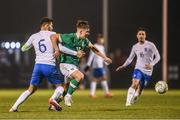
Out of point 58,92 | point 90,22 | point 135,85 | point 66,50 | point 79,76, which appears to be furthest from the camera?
point 90,22

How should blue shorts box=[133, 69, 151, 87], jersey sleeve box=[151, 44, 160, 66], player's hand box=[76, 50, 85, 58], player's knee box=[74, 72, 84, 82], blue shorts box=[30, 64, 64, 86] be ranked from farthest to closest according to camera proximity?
jersey sleeve box=[151, 44, 160, 66] → blue shorts box=[133, 69, 151, 87] → player's knee box=[74, 72, 84, 82] → player's hand box=[76, 50, 85, 58] → blue shorts box=[30, 64, 64, 86]

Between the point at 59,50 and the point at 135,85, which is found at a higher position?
the point at 59,50

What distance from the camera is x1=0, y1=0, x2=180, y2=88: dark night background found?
41281 mm

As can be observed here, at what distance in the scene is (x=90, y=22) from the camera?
43.1m

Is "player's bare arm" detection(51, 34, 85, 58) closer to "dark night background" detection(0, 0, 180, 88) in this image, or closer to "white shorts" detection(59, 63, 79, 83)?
"white shorts" detection(59, 63, 79, 83)

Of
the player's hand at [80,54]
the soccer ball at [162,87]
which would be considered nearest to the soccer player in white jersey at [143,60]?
the soccer ball at [162,87]

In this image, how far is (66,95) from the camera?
1873cm

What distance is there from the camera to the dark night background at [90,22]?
41.3 meters

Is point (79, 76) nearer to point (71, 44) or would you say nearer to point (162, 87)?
point (71, 44)

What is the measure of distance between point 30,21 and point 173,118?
93.0 feet

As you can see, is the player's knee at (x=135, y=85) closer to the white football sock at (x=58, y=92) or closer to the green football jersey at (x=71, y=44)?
the green football jersey at (x=71, y=44)

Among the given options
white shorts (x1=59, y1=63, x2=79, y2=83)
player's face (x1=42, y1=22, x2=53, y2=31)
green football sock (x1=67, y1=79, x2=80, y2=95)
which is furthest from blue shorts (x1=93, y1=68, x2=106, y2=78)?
player's face (x1=42, y1=22, x2=53, y2=31)

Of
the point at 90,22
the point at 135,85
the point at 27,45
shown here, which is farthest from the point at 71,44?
the point at 90,22

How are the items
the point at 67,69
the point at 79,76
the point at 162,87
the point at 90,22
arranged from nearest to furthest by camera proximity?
the point at 79,76
the point at 67,69
the point at 162,87
the point at 90,22
